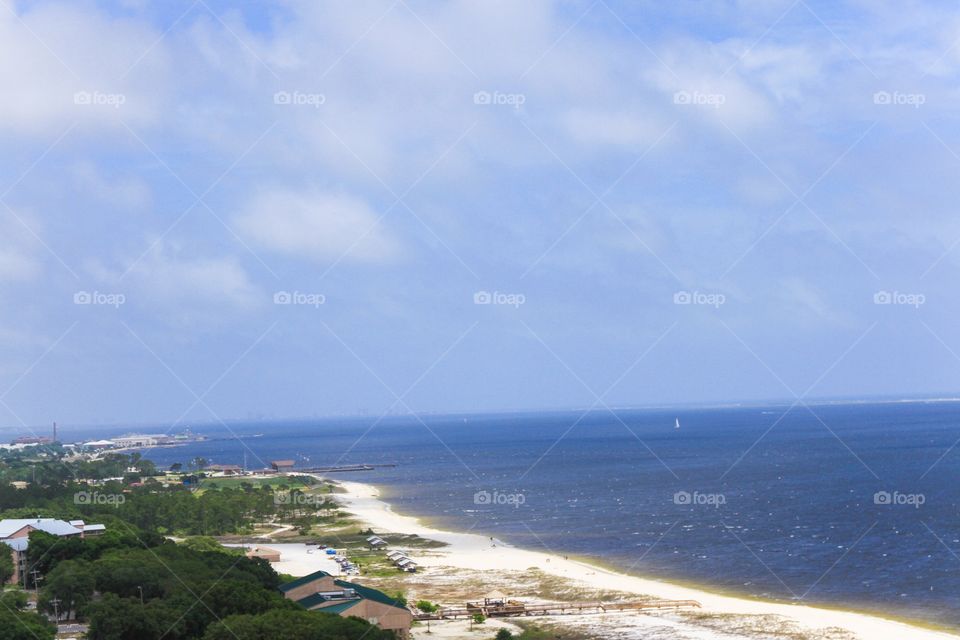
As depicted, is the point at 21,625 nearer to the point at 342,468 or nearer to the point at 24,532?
the point at 24,532

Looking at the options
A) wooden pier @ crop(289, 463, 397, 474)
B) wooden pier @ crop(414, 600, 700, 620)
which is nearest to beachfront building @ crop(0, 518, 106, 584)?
wooden pier @ crop(414, 600, 700, 620)

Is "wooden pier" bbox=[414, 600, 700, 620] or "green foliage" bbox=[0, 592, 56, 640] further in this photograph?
"wooden pier" bbox=[414, 600, 700, 620]

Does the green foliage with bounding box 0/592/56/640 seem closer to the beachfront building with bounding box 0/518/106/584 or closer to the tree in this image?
the tree

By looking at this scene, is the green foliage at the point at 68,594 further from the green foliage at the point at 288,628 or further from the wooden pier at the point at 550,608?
the wooden pier at the point at 550,608

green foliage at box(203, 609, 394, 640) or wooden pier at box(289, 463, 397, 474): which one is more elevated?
wooden pier at box(289, 463, 397, 474)

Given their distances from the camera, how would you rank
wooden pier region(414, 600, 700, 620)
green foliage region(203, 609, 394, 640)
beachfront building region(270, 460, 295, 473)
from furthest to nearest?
beachfront building region(270, 460, 295, 473) < wooden pier region(414, 600, 700, 620) < green foliage region(203, 609, 394, 640)

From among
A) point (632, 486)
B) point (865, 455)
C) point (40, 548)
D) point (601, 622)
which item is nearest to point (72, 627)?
point (40, 548)
